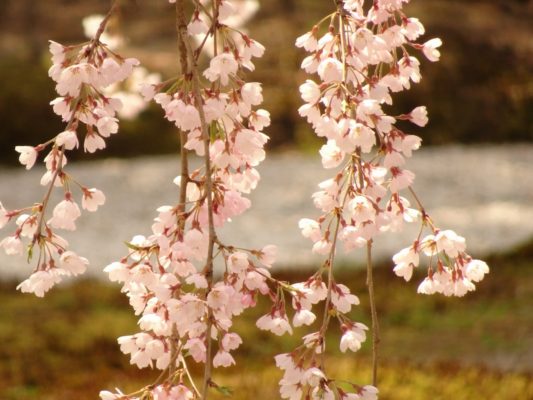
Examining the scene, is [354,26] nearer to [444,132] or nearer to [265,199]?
[265,199]

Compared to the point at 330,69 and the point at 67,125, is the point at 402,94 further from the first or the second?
the point at 67,125

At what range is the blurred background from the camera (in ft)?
13.5

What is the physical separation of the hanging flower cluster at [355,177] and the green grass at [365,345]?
1.59 metres

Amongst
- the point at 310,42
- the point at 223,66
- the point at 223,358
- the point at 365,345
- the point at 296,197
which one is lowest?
the point at 223,358

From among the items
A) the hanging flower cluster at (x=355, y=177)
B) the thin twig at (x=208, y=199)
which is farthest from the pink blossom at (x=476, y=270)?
the thin twig at (x=208, y=199)

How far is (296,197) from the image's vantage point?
9.55m

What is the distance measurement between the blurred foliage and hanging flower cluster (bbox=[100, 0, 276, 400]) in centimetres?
971

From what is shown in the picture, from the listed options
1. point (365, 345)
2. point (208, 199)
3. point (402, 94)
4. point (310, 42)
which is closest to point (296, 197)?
point (402, 94)

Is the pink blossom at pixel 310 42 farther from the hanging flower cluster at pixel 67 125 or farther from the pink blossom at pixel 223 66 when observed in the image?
the hanging flower cluster at pixel 67 125

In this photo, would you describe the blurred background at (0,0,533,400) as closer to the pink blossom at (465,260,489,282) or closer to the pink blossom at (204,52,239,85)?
the pink blossom at (204,52,239,85)

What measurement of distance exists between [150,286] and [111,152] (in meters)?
10.2

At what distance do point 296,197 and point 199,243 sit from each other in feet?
26.4

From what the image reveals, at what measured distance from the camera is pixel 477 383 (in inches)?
136

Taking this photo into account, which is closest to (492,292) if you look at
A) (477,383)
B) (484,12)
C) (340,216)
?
(477,383)
